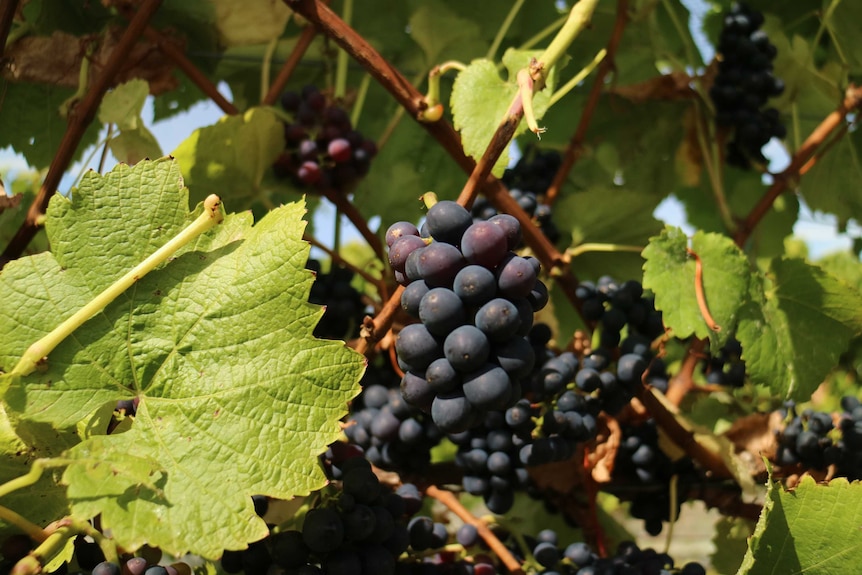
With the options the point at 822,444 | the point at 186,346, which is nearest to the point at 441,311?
the point at 186,346

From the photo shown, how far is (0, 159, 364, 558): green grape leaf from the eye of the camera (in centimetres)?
77

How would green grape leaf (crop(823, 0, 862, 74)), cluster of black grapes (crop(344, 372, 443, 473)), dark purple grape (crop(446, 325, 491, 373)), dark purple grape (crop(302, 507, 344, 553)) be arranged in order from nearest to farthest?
dark purple grape (crop(446, 325, 491, 373))
dark purple grape (crop(302, 507, 344, 553))
cluster of black grapes (crop(344, 372, 443, 473))
green grape leaf (crop(823, 0, 862, 74))

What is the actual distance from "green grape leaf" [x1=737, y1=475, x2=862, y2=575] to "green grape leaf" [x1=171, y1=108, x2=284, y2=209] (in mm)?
902

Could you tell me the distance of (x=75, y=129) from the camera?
3.59ft

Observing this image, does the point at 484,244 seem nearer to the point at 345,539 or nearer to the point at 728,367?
the point at 345,539

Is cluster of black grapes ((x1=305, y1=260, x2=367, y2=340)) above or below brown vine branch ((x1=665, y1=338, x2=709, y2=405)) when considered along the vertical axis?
above

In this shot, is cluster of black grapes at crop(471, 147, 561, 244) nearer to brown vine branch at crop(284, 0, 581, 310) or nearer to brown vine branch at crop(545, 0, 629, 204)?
brown vine branch at crop(545, 0, 629, 204)

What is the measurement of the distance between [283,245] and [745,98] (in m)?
1.18

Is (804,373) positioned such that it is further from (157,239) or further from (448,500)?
(157,239)

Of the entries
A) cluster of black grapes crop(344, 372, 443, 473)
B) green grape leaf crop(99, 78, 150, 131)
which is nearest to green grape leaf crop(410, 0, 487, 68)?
green grape leaf crop(99, 78, 150, 131)

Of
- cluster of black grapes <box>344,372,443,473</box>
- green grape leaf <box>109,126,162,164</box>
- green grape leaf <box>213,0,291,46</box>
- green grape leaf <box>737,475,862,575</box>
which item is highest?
green grape leaf <box>213,0,291,46</box>

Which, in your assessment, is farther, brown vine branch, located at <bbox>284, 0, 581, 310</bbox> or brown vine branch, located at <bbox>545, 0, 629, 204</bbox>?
brown vine branch, located at <bbox>545, 0, 629, 204</bbox>

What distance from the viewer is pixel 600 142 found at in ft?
6.28

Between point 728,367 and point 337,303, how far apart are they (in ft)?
2.46
